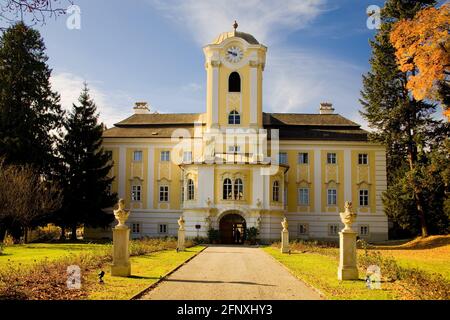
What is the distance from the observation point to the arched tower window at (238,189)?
37594 millimetres

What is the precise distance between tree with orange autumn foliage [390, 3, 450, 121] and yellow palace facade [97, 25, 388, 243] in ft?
48.9

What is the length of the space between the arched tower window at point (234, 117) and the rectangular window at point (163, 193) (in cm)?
763

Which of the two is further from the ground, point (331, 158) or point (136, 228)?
point (331, 158)

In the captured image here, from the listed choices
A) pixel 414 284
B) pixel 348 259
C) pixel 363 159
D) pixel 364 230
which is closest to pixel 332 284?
pixel 348 259

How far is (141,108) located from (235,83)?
11.5 meters

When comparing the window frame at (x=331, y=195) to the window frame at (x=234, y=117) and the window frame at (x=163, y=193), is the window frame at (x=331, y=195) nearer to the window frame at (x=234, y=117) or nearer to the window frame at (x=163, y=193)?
the window frame at (x=234, y=117)

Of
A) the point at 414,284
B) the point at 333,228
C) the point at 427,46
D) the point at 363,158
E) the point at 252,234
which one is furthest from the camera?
the point at 363,158

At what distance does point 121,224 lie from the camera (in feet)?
48.2

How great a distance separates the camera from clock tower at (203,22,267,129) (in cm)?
4128

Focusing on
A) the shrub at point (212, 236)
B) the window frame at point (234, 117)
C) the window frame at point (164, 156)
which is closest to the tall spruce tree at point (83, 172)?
the window frame at point (164, 156)

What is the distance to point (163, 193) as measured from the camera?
142 ft

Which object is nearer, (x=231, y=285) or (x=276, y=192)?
(x=231, y=285)

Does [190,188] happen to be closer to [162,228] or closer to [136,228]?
[162,228]
